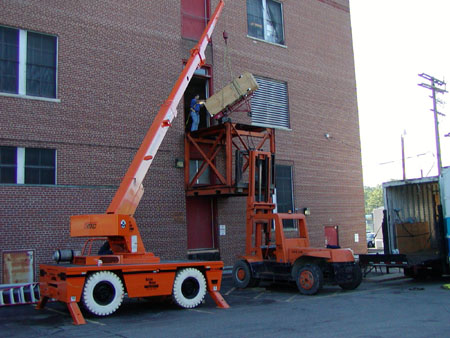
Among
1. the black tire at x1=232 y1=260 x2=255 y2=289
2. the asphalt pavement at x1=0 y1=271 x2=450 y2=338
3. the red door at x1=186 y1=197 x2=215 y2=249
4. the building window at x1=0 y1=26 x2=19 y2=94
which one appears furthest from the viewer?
the red door at x1=186 y1=197 x2=215 y2=249

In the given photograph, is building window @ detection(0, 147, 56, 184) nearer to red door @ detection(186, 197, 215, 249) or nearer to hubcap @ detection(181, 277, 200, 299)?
red door @ detection(186, 197, 215, 249)

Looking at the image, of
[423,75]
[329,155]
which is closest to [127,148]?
Answer: [329,155]

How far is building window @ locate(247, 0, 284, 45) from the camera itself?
24047 mm

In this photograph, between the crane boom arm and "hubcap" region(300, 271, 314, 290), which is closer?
the crane boom arm

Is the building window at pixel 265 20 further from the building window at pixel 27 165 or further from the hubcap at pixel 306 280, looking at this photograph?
the hubcap at pixel 306 280

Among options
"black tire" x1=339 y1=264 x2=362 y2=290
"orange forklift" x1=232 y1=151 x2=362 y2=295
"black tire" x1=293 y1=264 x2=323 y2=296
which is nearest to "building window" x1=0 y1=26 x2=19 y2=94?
"orange forklift" x1=232 y1=151 x2=362 y2=295

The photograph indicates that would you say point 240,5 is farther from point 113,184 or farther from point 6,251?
point 6,251

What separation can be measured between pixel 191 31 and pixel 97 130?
665cm

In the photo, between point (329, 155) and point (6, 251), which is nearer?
point (6, 251)

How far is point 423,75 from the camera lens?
88.7 ft

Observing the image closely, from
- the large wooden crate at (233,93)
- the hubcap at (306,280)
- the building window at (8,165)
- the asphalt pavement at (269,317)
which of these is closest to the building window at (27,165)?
the building window at (8,165)

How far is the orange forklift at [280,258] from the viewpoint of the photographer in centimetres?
1448

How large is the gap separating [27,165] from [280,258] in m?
8.82

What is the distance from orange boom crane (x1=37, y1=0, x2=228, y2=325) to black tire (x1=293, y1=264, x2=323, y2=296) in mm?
2835
